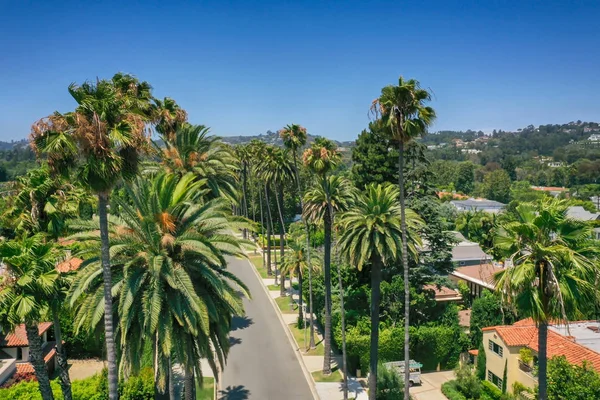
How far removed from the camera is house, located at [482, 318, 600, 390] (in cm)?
2417

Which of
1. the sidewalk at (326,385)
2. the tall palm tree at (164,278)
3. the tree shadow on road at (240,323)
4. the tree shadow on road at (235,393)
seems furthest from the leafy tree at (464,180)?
the tall palm tree at (164,278)

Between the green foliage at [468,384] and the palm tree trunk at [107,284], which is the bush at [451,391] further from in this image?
the palm tree trunk at [107,284]

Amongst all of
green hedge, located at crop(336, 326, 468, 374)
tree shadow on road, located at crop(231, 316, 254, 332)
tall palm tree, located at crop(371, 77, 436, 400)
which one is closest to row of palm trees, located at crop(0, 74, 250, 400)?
tall palm tree, located at crop(371, 77, 436, 400)

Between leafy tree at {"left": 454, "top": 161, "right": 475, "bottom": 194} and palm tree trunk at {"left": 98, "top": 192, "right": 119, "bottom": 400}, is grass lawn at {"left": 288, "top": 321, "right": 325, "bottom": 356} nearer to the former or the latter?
palm tree trunk at {"left": 98, "top": 192, "right": 119, "bottom": 400}

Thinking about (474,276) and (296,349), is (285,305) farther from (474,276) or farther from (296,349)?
(474,276)

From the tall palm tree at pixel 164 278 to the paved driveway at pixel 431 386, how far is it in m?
18.5

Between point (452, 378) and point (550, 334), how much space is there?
954 cm

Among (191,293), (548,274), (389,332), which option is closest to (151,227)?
(191,293)

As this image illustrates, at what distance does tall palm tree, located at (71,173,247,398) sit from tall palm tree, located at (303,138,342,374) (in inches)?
505

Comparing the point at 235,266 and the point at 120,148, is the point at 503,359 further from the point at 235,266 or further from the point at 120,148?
the point at 235,266

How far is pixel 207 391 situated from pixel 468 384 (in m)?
17.0

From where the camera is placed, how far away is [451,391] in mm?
29906

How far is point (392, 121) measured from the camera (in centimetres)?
2141

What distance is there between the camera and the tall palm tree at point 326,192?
98.0ft
